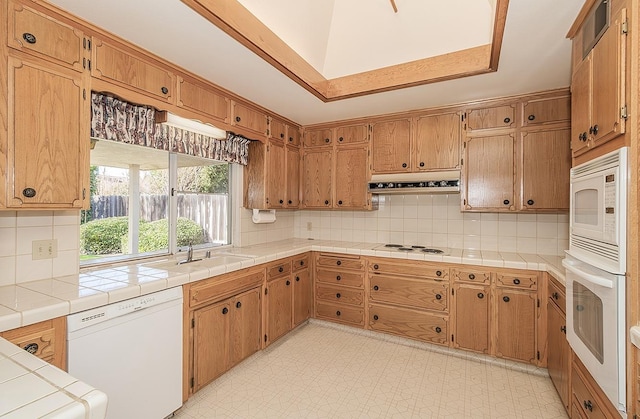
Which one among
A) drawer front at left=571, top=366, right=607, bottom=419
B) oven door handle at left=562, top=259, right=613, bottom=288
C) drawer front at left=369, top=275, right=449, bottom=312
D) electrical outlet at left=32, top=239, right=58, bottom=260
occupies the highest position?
electrical outlet at left=32, top=239, right=58, bottom=260

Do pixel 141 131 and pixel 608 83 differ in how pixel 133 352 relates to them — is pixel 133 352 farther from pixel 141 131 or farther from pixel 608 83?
pixel 608 83

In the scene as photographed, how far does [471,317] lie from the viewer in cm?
265

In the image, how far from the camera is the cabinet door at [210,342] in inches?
80.4

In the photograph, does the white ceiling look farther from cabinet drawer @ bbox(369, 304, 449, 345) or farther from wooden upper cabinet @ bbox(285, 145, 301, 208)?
cabinet drawer @ bbox(369, 304, 449, 345)

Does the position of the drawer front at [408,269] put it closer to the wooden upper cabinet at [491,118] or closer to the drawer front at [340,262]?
the drawer front at [340,262]

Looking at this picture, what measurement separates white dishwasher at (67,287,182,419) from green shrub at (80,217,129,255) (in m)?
0.72

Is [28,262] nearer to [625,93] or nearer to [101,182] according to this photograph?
[101,182]

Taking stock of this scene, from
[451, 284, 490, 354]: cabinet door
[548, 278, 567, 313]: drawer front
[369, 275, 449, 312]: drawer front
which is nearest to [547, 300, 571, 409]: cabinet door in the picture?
[548, 278, 567, 313]: drawer front

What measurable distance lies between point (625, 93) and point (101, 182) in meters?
2.97

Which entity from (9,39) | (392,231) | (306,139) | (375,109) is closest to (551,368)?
(392,231)

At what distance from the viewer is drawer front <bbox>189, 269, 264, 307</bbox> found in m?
2.03

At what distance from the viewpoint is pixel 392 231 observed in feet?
11.5

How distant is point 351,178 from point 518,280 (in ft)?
6.12

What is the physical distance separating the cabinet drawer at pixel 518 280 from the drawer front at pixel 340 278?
1.25 metres
